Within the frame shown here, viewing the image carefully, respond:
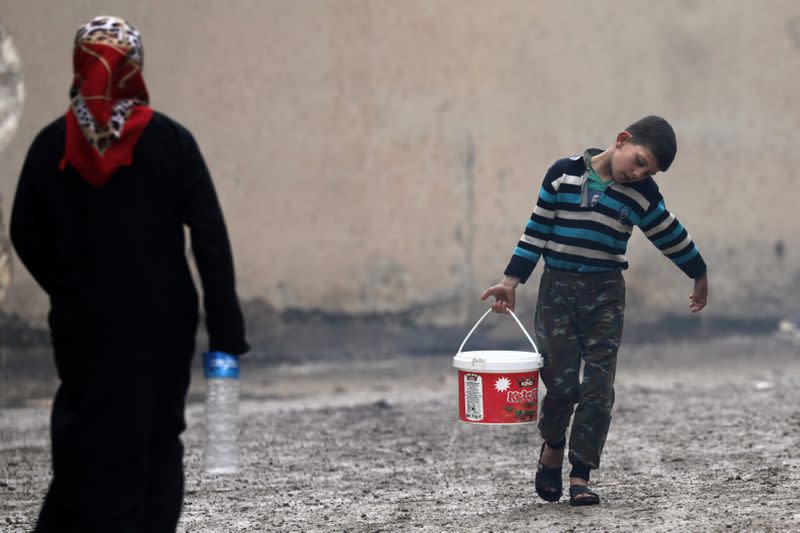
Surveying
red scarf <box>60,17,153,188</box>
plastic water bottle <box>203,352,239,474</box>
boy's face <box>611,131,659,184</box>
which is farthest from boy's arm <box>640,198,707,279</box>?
red scarf <box>60,17,153,188</box>

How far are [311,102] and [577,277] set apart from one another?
5525 mm

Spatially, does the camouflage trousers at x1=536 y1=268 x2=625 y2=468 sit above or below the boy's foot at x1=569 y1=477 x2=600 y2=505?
above

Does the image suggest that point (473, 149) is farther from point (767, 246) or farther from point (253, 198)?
point (767, 246)

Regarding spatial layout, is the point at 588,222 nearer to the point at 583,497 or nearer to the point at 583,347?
the point at 583,347

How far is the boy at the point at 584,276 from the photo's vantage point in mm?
4648

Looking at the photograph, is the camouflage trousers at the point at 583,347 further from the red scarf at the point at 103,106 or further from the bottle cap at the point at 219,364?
the red scarf at the point at 103,106

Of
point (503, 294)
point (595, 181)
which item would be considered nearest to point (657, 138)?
point (595, 181)

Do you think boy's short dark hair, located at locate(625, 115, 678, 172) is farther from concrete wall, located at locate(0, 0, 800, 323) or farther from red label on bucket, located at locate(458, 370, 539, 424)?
concrete wall, located at locate(0, 0, 800, 323)

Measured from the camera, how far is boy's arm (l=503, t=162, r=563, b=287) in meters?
4.72

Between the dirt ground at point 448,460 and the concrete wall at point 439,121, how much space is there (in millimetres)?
1110

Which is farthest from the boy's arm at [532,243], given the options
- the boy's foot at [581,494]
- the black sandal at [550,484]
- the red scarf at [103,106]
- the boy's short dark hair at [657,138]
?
the red scarf at [103,106]

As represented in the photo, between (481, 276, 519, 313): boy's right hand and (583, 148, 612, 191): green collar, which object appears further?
(481, 276, 519, 313): boy's right hand

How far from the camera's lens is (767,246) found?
10.7 meters

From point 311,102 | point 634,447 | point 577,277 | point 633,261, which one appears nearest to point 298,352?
point 311,102
